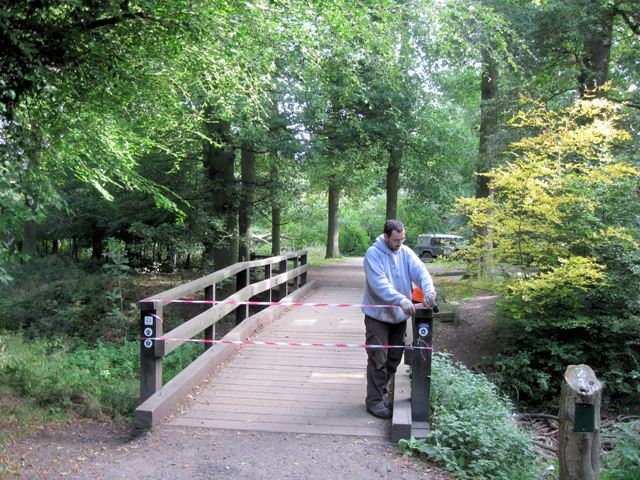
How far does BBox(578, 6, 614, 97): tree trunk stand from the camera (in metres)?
11.7

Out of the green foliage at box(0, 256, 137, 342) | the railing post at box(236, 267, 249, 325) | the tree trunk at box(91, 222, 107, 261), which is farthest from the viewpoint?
the tree trunk at box(91, 222, 107, 261)

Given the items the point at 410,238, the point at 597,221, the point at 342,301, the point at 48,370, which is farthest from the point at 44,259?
the point at 410,238

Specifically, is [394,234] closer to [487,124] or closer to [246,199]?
[487,124]

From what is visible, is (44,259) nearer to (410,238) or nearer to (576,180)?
(576,180)

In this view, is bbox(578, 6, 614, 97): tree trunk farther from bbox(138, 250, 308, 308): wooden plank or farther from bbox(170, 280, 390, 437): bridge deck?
bbox(138, 250, 308, 308): wooden plank

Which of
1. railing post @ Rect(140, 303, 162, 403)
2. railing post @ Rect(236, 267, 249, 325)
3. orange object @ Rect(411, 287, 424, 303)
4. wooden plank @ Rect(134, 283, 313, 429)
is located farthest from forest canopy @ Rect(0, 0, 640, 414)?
orange object @ Rect(411, 287, 424, 303)

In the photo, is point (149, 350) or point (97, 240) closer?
point (149, 350)

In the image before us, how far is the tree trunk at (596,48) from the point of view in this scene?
11703 millimetres

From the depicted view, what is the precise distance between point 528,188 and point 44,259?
71.0 ft

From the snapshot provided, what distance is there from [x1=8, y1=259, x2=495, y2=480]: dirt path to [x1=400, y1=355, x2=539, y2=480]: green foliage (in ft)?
0.61


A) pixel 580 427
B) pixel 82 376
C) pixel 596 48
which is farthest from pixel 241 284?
pixel 596 48

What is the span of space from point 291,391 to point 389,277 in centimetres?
173

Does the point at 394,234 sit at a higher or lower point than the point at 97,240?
higher

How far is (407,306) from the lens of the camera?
482 cm
